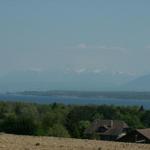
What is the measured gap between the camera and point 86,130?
72.8 meters

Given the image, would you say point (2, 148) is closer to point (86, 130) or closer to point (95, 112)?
point (86, 130)

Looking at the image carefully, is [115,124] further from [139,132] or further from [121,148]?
[121,148]

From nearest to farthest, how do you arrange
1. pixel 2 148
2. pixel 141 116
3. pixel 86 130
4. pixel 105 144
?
pixel 2 148 < pixel 105 144 < pixel 86 130 < pixel 141 116

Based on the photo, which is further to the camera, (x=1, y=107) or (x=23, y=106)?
(x=23, y=106)

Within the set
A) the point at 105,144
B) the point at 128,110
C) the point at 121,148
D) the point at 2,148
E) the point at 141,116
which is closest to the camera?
the point at 2,148

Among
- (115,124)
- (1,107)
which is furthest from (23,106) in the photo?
(115,124)

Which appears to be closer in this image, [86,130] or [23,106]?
[86,130]

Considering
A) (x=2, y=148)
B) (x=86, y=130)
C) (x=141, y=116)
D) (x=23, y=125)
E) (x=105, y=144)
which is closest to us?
(x=2, y=148)

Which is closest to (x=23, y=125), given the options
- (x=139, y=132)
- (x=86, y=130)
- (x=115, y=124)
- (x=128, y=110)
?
(x=139, y=132)

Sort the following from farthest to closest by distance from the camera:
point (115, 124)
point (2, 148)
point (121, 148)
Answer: point (115, 124)
point (121, 148)
point (2, 148)

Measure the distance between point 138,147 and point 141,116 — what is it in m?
82.4

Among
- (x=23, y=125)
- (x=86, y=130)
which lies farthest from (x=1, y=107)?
(x=23, y=125)

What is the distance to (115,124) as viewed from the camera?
84125 mm

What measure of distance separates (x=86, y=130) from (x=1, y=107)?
34159 mm
